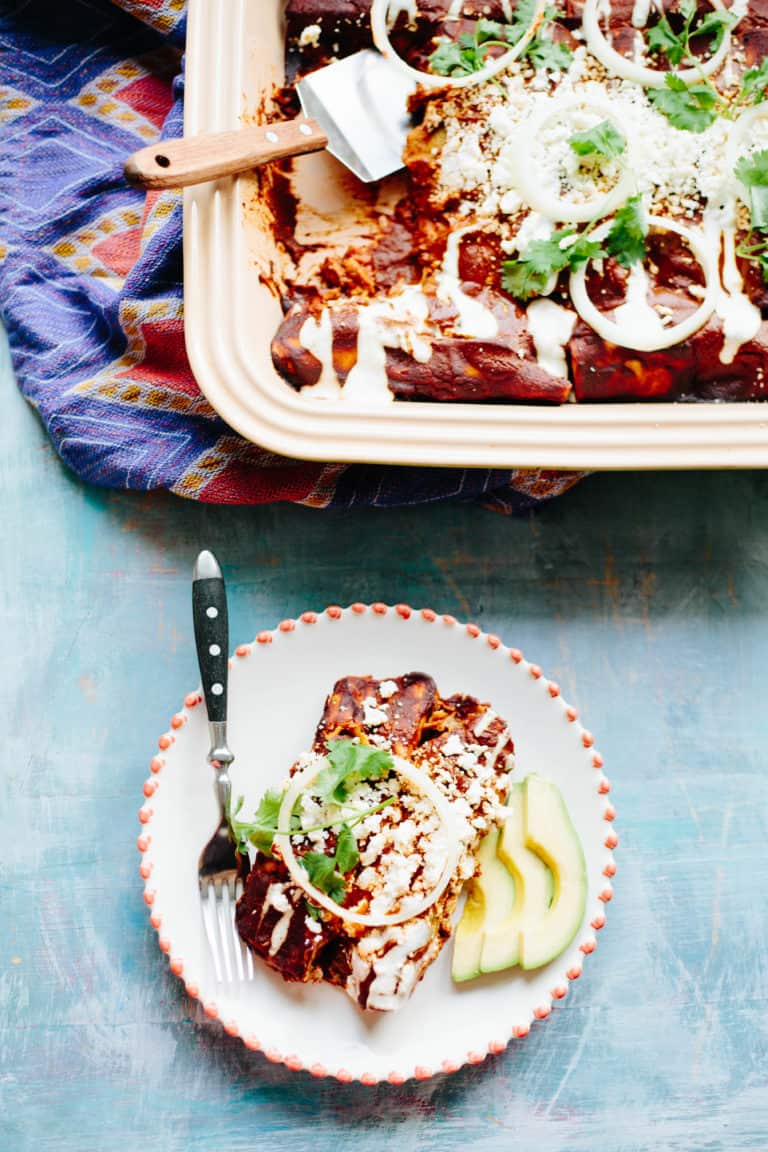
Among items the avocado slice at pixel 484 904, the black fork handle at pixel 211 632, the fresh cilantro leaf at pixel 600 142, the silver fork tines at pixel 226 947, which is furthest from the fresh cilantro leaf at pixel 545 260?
the silver fork tines at pixel 226 947

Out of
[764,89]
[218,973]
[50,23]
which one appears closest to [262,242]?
[50,23]

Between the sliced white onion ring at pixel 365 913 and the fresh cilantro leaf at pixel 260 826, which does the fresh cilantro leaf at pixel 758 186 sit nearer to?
the sliced white onion ring at pixel 365 913

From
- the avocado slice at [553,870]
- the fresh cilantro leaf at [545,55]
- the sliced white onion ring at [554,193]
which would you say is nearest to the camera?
the avocado slice at [553,870]

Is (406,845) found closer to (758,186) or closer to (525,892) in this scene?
(525,892)

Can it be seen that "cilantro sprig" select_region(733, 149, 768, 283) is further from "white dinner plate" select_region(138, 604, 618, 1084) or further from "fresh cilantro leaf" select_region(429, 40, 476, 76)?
"white dinner plate" select_region(138, 604, 618, 1084)

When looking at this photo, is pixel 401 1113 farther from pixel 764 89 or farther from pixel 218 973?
pixel 764 89

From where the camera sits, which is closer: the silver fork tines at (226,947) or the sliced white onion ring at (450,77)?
the silver fork tines at (226,947)

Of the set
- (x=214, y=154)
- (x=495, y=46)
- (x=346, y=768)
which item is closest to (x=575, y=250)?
(x=495, y=46)
